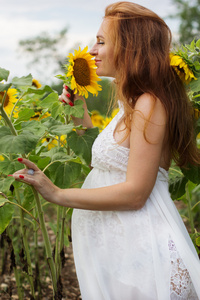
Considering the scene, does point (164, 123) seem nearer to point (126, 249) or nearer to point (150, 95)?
point (150, 95)

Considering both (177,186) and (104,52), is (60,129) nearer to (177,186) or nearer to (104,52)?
(104,52)

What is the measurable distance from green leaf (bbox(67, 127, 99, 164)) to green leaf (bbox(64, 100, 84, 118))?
11 cm

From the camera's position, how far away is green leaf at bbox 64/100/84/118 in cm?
174

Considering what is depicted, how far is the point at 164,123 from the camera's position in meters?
1.52

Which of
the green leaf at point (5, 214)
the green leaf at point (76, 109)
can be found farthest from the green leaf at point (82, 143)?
the green leaf at point (5, 214)

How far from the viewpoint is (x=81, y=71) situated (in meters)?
1.79

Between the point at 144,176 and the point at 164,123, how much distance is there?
0.20 metres

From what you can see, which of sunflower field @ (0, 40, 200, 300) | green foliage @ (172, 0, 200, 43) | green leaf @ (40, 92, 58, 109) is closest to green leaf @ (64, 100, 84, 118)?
sunflower field @ (0, 40, 200, 300)

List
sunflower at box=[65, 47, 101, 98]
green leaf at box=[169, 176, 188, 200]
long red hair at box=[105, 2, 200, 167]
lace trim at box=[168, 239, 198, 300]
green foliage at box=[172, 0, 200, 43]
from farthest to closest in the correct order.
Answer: green foliage at box=[172, 0, 200, 43] < green leaf at box=[169, 176, 188, 200] < sunflower at box=[65, 47, 101, 98] < long red hair at box=[105, 2, 200, 167] < lace trim at box=[168, 239, 198, 300]

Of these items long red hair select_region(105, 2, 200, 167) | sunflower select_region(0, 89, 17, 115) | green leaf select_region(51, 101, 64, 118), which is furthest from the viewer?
sunflower select_region(0, 89, 17, 115)

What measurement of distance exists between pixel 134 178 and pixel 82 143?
15.9 inches

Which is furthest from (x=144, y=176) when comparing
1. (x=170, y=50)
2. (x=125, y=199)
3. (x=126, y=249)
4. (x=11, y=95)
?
(x=11, y=95)

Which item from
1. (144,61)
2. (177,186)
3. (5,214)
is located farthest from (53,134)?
(177,186)

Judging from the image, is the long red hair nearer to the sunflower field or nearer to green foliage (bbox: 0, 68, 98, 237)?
the sunflower field
